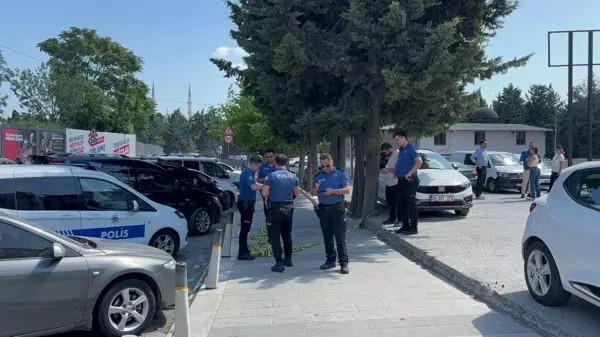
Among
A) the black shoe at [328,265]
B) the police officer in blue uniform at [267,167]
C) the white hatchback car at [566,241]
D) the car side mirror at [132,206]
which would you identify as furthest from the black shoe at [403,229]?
the car side mirror at [132,206]

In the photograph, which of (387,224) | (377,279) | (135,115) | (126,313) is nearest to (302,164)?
(387,224)

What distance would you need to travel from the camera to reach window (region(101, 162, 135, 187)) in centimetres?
1125

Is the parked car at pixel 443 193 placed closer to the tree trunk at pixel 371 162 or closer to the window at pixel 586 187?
the tree trunk at pixel 371 162

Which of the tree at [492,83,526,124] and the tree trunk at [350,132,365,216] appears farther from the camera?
the tree at [492,83,526,124]

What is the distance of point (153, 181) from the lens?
11.6m

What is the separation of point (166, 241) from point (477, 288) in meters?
5.19

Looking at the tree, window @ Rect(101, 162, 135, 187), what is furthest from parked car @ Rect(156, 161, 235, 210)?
the tree

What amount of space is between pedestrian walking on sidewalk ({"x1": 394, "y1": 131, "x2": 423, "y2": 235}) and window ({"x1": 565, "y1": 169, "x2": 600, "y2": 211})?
4.07 m

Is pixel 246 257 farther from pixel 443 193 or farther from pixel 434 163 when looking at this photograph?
pixel 434 163

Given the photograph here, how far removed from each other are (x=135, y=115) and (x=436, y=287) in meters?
56.7

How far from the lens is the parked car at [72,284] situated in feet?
14.7

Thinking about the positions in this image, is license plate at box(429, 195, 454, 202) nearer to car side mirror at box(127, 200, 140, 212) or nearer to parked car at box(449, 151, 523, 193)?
car side mirror at box(127, 200, 140, 212)

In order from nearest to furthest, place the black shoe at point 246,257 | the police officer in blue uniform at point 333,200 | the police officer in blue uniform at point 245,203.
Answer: the police officer in blue uniform at point 333,200 < the black shoe at point 246,257 < the police officer in blue uniform at point 245,203

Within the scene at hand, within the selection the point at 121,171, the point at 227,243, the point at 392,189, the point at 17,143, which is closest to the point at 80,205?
the point at 227,243
